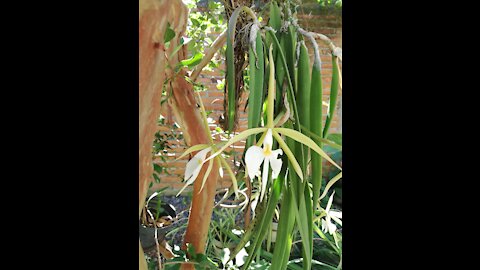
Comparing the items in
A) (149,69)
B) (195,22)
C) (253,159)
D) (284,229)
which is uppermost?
(195,22)

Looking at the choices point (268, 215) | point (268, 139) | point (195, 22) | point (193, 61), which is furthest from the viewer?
point (195, 22)

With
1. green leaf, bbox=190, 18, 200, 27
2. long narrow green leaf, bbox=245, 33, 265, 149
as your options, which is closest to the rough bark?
long narrow green leaf, bbox=245, 33, 265, 149

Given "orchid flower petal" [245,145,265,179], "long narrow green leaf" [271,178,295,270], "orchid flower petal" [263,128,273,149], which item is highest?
"orchid flower petal" [263,128,273,149]

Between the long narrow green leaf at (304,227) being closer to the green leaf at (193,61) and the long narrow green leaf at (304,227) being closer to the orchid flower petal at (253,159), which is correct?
the orchid flower petal at (253,159)

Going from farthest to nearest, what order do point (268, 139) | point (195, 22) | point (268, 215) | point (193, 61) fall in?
point (195, 22)
point (193, 61)
point (268, 215)
point (268, 139)

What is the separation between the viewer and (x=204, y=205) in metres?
0.88

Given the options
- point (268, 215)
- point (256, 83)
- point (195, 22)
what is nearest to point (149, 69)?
point (256, 83)

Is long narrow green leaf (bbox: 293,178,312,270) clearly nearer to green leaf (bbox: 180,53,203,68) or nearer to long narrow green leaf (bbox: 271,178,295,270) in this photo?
long narrow green leaf (bbox: 271,178,295,270)

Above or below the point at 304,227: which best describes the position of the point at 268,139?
above

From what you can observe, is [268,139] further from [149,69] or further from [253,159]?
[149,69]

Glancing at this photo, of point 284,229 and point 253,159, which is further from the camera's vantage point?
point 284,229
